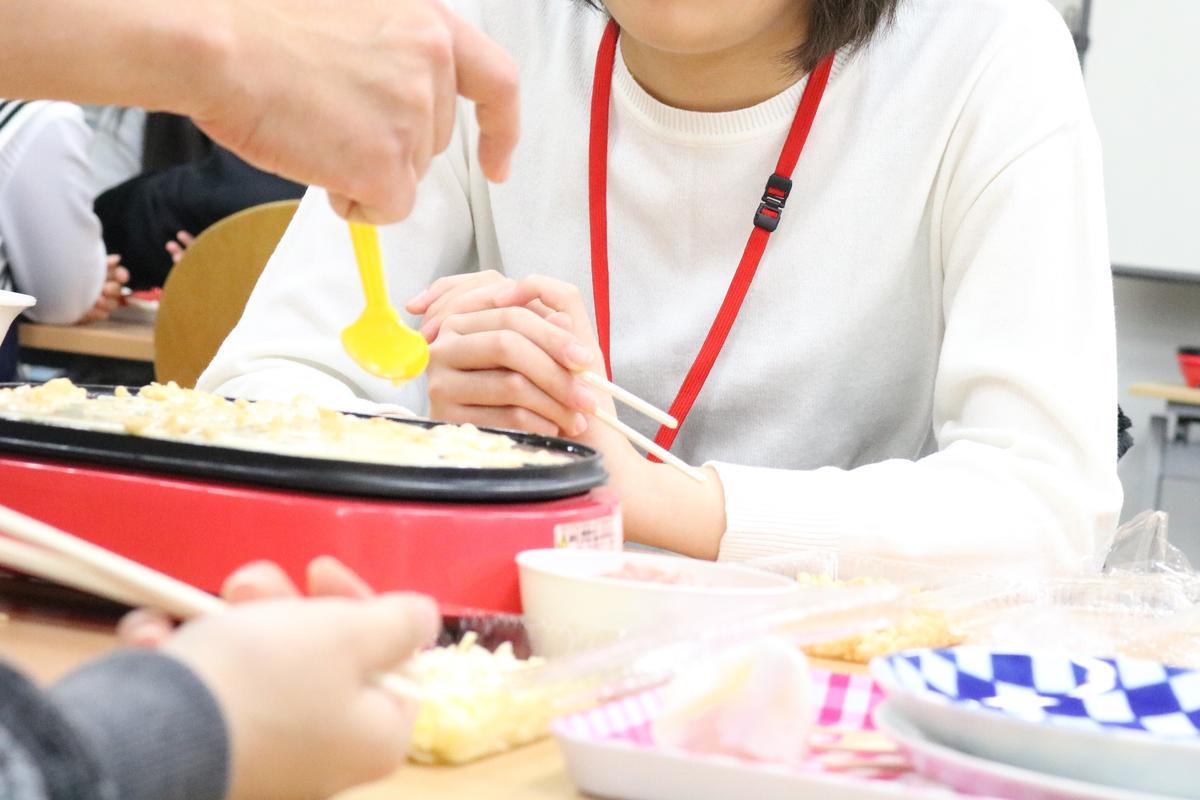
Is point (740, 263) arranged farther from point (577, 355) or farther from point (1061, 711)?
point (1061, 711)

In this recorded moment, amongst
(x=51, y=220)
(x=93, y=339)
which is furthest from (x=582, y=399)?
(x=51, y=220)

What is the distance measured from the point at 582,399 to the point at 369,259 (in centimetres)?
28

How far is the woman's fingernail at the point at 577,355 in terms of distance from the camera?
3.82 ft

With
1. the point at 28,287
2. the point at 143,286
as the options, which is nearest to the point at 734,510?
the point at 28,287

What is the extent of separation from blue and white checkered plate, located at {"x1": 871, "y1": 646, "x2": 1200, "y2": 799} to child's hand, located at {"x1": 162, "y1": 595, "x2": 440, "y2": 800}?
25cm

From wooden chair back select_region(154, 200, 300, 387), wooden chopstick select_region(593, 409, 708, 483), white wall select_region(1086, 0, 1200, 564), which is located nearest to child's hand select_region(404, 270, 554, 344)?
wooden chopstick select_region(593, 409, 708, 483)

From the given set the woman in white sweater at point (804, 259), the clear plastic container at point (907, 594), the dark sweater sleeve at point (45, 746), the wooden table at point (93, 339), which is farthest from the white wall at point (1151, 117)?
the dark sweater sleeve at point (45, 746)

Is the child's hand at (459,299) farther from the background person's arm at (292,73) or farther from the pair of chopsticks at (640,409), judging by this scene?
the background person's arm at (292,73)

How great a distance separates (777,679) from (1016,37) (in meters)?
1.06

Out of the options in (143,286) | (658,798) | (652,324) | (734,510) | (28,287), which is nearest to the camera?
(658,798)

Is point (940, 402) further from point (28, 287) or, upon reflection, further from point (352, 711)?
point (28, 287)

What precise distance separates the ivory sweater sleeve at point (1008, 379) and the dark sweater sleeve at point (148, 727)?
0.80 metres

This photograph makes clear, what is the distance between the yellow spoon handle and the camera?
956mm

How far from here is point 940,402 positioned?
1.45m
